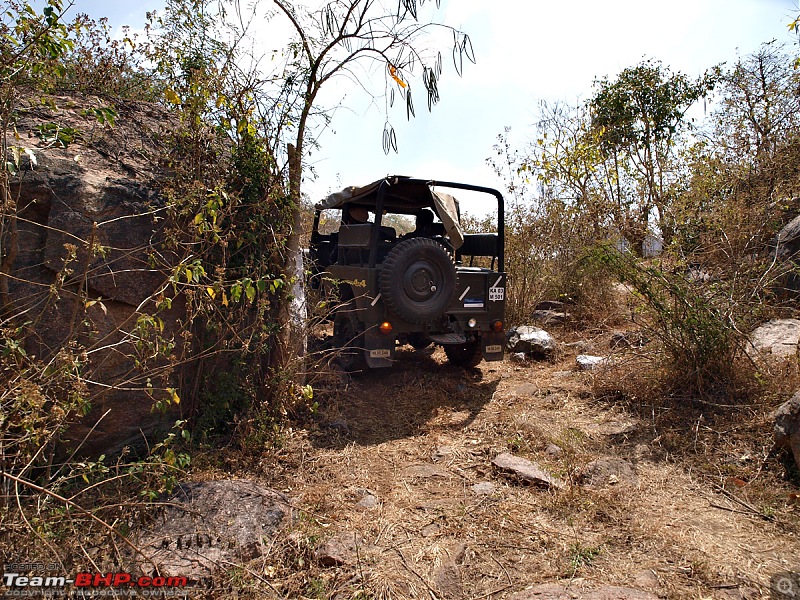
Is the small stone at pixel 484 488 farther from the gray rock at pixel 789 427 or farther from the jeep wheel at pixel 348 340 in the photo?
the jeep wheel at pixel 348 340

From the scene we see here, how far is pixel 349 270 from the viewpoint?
18.0 feet

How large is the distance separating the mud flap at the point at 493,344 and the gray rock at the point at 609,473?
6.68ft

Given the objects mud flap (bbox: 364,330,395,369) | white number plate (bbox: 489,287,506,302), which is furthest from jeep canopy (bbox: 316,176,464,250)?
mud flap (bbox: 364,330,395,369)

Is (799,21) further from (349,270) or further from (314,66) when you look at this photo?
(349,270)

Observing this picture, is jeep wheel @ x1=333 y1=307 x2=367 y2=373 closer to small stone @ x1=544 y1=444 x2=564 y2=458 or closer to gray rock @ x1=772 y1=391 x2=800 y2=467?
small stone @ x1=544 y1=444 x2=564 y2=458

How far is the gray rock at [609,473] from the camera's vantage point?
3596 mm

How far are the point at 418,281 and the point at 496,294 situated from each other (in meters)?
1.12

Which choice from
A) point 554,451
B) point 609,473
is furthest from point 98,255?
point 609,473

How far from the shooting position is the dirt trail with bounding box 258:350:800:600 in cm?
260

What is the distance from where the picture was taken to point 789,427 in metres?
3.55

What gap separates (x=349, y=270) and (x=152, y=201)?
2.17 meters

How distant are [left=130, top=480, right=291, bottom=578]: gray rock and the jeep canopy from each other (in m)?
3.11

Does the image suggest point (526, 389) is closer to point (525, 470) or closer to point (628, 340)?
point (628, 340)
